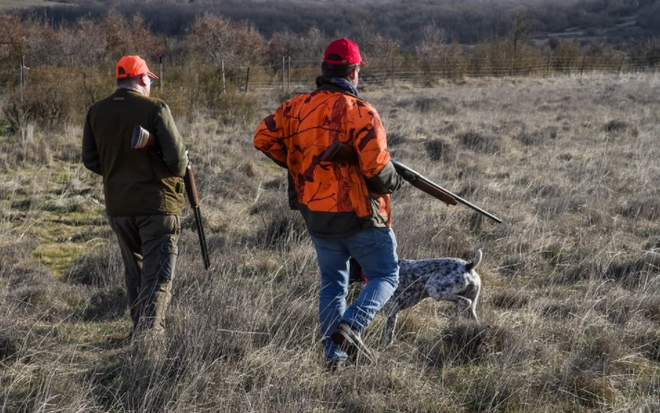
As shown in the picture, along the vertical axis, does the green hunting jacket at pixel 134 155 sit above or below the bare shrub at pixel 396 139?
above

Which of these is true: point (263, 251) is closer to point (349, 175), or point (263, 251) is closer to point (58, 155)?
point (349, 175)

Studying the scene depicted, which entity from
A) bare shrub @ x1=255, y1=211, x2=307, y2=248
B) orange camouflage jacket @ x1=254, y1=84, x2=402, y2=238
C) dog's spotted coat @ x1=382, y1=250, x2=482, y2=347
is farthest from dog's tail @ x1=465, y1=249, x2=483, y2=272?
bare shrub @ x1=255, y1=211, x2=307, y2=248

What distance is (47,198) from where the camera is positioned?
25.4 feet

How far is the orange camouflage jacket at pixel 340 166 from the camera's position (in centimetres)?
312

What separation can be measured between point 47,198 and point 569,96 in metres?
16.2

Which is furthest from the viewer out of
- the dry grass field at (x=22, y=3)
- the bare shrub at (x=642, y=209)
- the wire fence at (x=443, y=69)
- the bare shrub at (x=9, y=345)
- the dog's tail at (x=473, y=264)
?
the dry grass field at (x=22, y=3)

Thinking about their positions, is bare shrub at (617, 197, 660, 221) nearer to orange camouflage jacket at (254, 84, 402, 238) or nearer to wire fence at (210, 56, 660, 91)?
orange camouflage jacket at (254, 84, 402, 238)

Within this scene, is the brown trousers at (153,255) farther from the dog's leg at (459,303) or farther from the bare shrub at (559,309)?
the bare shrub at (559,309)

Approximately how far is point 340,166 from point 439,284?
1.18m

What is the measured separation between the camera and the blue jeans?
3.31 m

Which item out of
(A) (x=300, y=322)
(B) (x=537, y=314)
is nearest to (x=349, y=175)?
(A) (x=300, y=322)

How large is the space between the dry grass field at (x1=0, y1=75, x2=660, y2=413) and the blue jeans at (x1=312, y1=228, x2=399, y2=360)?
23 cm

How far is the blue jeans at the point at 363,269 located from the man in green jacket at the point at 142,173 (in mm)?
1001

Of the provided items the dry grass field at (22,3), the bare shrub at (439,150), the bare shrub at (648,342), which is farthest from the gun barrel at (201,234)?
the dry grass field at (22,3)
